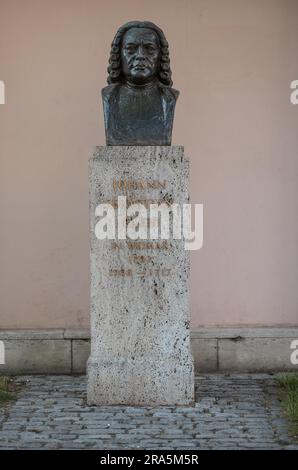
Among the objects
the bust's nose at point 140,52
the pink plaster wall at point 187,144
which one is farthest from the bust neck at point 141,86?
the pink plaster wall at point 187,144

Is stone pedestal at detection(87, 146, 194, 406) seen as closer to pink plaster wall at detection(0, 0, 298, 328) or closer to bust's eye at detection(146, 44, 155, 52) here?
bust's eye at detection(146, 44, 155, 52)

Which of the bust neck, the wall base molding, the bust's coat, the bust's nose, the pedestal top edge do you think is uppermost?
the bust's nose

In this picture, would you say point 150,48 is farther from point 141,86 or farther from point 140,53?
point 141,86

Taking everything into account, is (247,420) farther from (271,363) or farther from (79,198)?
(79,198)

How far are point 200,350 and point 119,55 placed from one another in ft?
9.26

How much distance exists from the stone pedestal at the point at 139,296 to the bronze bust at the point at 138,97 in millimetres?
138

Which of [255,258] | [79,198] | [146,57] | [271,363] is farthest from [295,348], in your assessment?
[146,57]

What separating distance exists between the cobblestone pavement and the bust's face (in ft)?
8.27

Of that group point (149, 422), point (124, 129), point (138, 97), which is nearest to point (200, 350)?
point (149, 422)

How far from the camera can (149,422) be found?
5957 mm

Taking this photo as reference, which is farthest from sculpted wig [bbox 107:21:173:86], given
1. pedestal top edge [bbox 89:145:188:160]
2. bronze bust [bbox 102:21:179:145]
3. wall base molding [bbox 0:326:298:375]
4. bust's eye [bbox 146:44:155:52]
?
wall base molding [bbox 0:326:298:375]

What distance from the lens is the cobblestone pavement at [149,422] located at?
548 centimetres

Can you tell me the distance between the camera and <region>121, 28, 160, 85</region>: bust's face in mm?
6281

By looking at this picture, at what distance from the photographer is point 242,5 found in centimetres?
780
